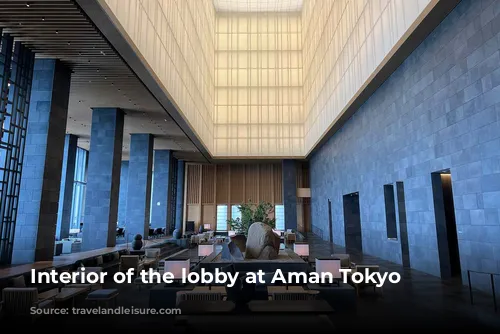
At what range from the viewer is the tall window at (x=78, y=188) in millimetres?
26188

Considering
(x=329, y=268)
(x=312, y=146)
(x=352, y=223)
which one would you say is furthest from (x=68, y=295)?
(x=312, y=146)

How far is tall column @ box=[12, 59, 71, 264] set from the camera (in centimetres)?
960

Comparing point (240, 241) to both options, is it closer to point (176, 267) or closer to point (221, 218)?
point (176, 267)

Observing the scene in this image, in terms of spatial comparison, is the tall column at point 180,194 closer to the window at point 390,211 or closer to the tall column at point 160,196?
the tall column at point 160,196

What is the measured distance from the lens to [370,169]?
13961 millimetres

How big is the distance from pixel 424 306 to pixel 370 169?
8.68 meters

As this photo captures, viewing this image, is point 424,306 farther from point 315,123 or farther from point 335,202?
point 315,123

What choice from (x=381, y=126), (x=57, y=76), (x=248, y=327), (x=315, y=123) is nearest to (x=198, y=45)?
(x=315, y=123)

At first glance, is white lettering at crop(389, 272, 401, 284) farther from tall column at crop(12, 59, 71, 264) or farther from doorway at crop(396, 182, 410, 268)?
tall column at crop(12, 59, 71, 264)

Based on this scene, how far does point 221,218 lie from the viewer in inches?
1170

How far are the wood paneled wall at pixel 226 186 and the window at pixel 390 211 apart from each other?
17.1m

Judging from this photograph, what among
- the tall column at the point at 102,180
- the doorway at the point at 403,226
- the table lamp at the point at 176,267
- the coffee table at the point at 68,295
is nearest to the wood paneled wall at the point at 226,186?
the tall column at the point at 102,180

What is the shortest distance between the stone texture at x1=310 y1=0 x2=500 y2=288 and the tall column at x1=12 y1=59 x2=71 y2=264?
37.8 ft

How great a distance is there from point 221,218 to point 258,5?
18.9m
